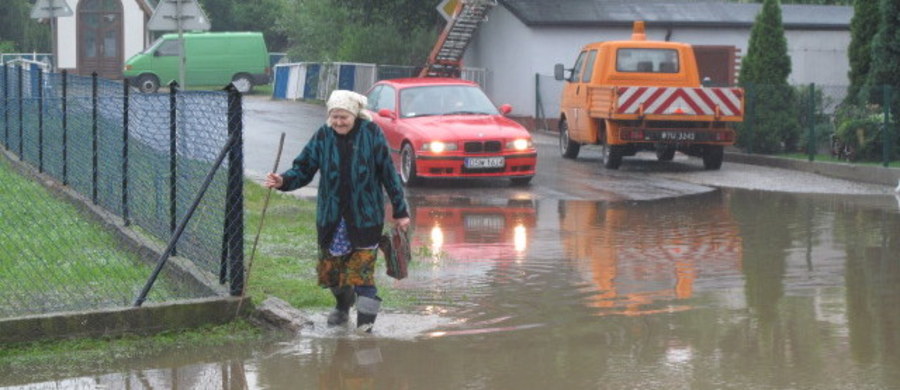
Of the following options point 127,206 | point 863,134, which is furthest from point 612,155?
point 127,206

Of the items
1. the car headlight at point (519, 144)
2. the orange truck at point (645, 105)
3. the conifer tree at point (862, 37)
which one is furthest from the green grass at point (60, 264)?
the conifer tree at point (862, 37)

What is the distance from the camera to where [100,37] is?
5969 cm

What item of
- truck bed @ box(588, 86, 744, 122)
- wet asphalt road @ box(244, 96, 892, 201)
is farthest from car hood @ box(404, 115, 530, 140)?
truck bed @ box(588, 86, 744, 122)

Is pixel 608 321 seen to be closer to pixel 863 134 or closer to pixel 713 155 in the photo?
pixel 713 155

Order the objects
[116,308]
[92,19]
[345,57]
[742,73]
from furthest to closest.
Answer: [92,19]
[345,57]
[742,73]
[116,308]

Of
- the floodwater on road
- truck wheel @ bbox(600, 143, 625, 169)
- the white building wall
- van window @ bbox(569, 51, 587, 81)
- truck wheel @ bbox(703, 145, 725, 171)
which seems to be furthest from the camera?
the white building wall

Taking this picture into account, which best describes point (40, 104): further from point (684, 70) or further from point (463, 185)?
point (684, 70)

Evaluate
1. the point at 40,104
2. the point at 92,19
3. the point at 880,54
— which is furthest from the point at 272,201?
the point at 92,19

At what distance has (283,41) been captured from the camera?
78250 mm

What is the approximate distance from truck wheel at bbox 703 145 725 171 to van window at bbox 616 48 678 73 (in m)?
1.72

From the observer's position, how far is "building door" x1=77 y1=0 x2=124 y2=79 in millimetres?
58969

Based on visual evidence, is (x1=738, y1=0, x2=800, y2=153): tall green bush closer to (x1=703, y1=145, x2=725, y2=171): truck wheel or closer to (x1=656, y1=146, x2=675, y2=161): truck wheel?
(x1=656, y1=146, x2=675, y2=161): truck wheel

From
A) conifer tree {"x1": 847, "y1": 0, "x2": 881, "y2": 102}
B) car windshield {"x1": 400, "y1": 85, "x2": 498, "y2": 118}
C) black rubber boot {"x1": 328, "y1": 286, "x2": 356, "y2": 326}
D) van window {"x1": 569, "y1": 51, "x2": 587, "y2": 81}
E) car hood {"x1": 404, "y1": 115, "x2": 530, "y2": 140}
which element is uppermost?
conifer tree {"x1": 847, "y1": 0, "x2": 881, "y2": 102}

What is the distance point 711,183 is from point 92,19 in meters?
43.3
